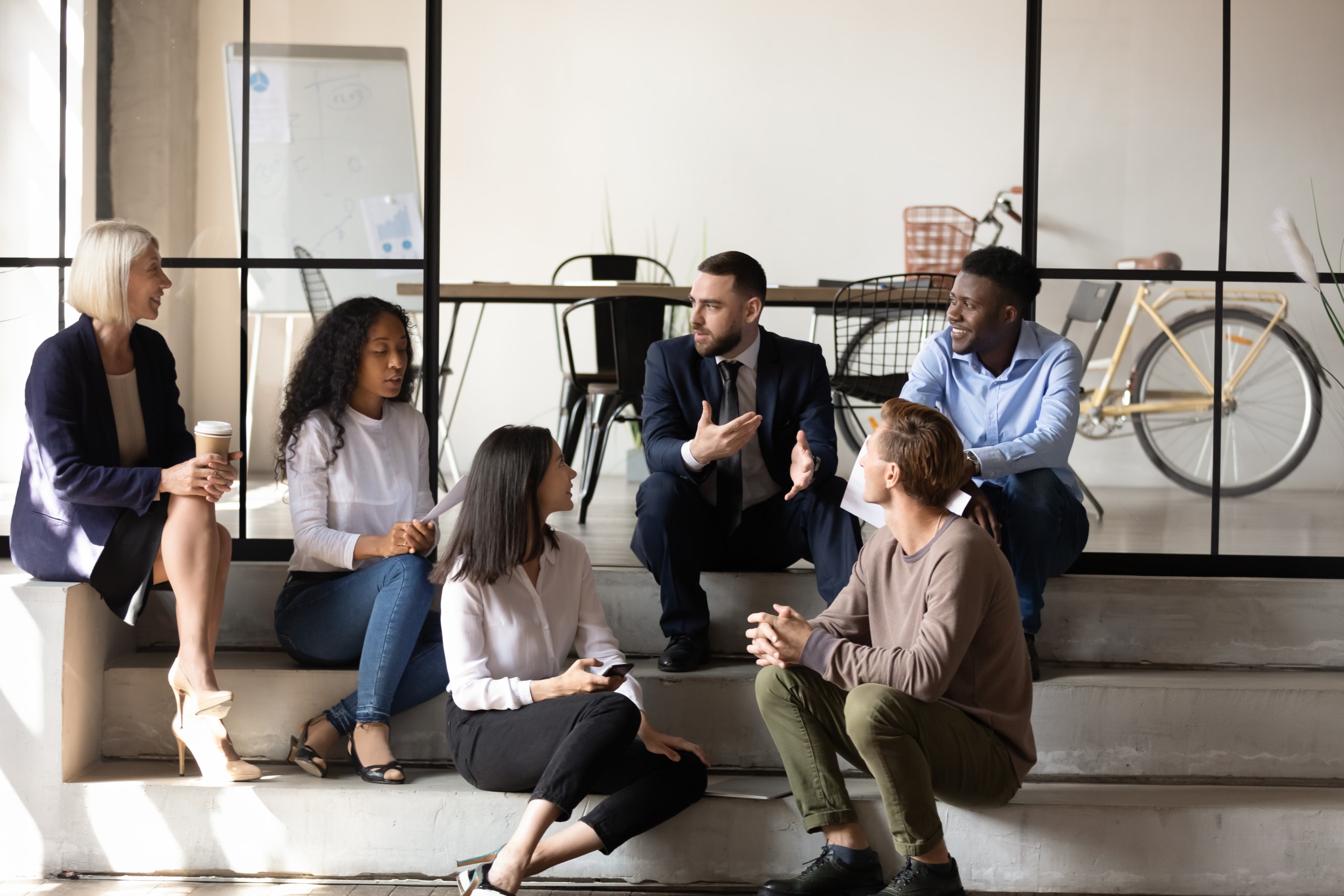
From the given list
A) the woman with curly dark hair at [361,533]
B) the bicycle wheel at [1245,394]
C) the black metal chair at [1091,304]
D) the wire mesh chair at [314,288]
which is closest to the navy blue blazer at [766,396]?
the woman with curly dark hair at [361,533]

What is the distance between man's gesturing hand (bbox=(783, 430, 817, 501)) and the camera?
7.59 ft

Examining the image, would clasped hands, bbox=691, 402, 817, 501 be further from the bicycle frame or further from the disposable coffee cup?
the bicycle frame

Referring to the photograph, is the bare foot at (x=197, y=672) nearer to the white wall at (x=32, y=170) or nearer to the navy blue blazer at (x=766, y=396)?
the white wall at (x=32, y=170)

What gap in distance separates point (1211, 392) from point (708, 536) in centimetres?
248

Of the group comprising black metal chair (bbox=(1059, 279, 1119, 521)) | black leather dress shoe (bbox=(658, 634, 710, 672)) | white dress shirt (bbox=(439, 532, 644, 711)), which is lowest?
black leather dress shoe (bbox=(658, 634, 710, 672))

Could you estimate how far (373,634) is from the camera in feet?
7.19

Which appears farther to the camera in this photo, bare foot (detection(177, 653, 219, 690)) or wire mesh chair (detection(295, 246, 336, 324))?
wire mesh chair (detection(295, 246, 336, 324))

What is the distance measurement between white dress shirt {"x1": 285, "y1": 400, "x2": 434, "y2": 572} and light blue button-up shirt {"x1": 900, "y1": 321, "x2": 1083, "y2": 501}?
1154mm

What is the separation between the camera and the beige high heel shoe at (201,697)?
2.14 m

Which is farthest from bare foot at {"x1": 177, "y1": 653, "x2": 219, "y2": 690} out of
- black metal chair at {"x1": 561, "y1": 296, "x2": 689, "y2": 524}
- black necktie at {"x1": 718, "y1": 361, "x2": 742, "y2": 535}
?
black metal chair at {"x1": 561, "y1": 296, "x2": 689, "y2": 524}

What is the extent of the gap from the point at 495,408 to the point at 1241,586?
4297 mm

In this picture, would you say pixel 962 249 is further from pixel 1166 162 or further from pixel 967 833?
pixel 967 833

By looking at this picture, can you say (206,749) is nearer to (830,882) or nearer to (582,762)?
(582,762)

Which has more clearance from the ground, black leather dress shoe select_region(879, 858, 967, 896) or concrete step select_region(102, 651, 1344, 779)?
concrete step select_region(102, 651, 1344, 779)
